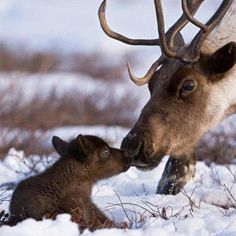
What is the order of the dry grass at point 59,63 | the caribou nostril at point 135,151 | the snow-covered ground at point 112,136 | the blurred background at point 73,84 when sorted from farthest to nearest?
the dry grass at point 59,63, the blurred background at point 73,84, the caribou nostril at point 135,151, the snow-covered ground at point 112,136

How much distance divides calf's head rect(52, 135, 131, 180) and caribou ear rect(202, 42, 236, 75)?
1131 mm

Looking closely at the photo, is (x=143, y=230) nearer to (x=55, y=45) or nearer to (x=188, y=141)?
(x=188, y=141)

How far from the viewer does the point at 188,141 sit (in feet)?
26.0

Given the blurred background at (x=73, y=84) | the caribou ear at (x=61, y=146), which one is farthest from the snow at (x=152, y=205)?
the blurred background at (x=73, y=84)

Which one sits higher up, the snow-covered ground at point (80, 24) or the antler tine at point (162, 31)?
the antler tine at point (162, 31)

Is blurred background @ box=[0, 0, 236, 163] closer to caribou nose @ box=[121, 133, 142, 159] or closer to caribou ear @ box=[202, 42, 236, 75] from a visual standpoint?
caribou ear @ box=[202, 42, 236, 75]

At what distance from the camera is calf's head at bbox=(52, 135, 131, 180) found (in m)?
6.55

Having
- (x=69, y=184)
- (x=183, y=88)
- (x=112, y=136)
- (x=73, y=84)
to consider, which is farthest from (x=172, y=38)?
(x=73, y=84)

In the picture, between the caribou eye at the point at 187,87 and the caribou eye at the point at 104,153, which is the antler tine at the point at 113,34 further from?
the caribou eye at the point at 104,153

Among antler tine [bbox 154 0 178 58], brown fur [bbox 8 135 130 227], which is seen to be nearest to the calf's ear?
brown fur [bbox 8 135 130 227]

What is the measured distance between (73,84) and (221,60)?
11.4 m

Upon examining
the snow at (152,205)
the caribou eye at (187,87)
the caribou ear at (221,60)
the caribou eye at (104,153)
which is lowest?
the snow at (152,205)

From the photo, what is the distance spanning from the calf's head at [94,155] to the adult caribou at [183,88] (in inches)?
24.3

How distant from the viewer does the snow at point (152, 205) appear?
568cm
